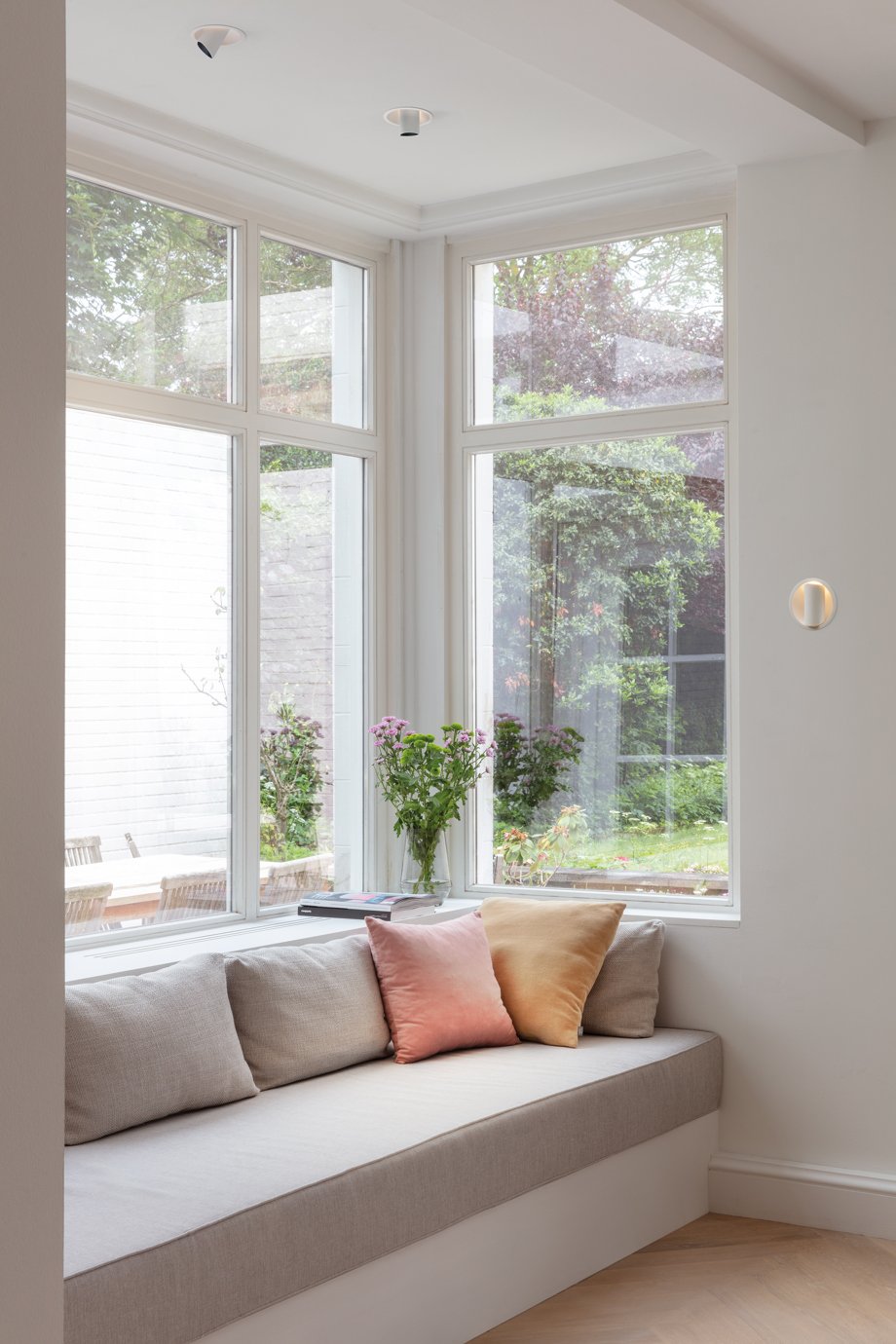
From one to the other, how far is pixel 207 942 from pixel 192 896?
0.23 meters

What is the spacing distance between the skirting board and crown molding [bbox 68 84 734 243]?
8.92ft

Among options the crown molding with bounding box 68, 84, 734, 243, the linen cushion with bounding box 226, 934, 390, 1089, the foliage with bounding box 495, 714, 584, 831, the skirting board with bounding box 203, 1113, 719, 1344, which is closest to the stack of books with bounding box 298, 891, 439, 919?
the linen cushion with bounding box 226, 934, 390, 1089

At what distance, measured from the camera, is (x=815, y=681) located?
388 cm

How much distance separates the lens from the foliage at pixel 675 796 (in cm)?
428

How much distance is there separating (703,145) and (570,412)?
95 centimetres

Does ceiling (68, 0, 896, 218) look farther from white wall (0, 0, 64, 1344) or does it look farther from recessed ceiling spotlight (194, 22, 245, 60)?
white wall (0, 0, 64, 1344)

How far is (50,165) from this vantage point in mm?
1857

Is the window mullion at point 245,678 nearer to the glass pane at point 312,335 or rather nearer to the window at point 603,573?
the glass pane at point 312,335

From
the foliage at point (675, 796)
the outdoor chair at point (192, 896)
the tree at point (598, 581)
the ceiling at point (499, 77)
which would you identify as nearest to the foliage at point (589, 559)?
the tree at point (598, 581)

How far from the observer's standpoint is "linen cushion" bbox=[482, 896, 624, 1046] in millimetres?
3928

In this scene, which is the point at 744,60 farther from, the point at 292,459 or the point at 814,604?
the point at 292,459

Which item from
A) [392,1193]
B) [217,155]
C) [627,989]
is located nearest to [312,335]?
[217,155]

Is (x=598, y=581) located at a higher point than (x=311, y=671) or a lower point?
higher

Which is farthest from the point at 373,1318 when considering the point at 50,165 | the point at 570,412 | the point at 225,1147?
the point at 570,412
